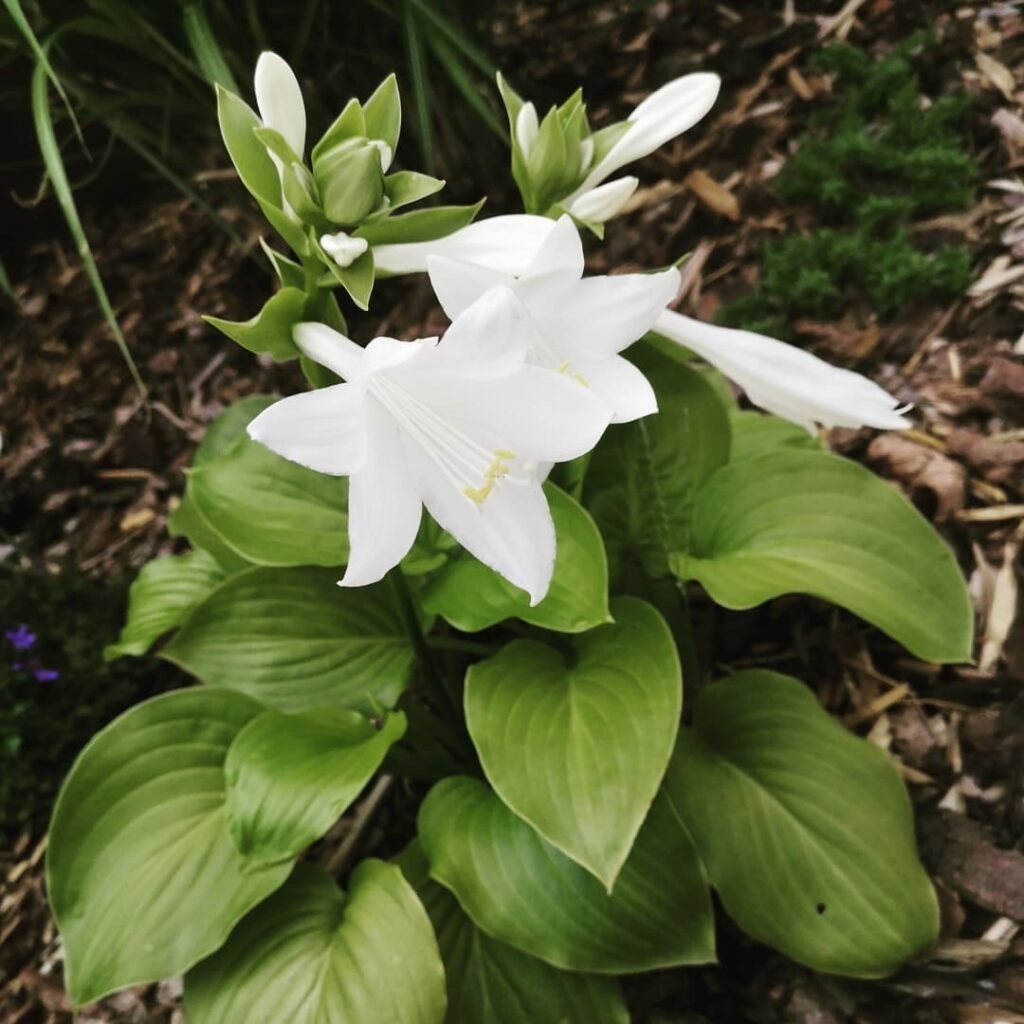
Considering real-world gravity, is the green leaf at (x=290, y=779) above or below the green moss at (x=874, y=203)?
above

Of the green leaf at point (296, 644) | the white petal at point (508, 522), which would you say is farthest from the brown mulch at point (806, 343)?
the white petal at point (508, 522)

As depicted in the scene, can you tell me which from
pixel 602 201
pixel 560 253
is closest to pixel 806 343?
pixel 602 201

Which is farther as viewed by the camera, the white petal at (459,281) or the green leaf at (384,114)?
the green leaf at (384,114)

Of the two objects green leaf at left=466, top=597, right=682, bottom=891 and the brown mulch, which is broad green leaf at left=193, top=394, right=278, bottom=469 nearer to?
the brown mulch

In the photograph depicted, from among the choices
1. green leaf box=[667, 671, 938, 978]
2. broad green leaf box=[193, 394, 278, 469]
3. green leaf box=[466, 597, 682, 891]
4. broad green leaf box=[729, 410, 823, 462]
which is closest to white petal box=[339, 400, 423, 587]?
green leaf box=[466, 597, 682, 891]

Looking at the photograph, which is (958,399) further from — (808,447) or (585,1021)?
(585,1021)

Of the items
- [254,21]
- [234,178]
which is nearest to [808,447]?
[254,21]

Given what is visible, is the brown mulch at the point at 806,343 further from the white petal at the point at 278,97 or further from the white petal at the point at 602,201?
the white petal at the point at 278,97
